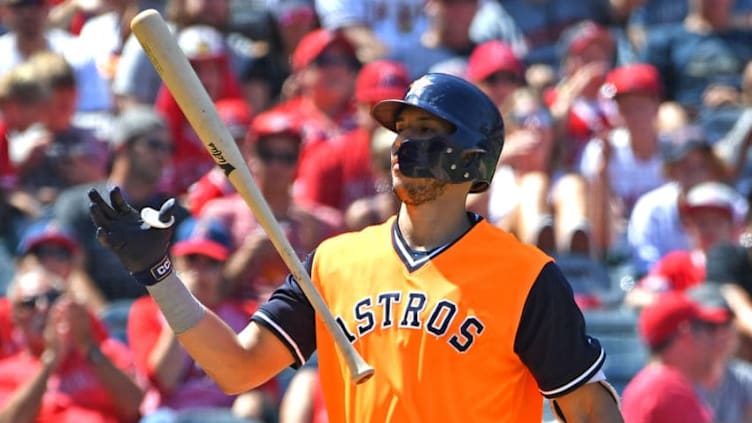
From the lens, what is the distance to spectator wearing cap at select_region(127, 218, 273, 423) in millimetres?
6254

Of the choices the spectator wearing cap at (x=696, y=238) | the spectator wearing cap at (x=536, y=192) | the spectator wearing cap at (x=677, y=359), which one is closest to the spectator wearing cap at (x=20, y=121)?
the spectator wearing cap at (x=536, y=192)

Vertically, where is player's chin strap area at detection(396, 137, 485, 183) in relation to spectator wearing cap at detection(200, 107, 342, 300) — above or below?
above

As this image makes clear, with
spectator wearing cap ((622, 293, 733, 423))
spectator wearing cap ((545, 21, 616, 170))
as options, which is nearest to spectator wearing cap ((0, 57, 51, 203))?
spectator wearing cap ((545, 21, 616, 170))

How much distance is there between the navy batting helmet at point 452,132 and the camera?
379 centimetres

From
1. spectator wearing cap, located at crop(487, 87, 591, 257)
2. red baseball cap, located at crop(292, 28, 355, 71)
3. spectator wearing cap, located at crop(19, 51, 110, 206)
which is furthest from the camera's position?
red baseball cap, located at crop(292, 28, 355, 71)

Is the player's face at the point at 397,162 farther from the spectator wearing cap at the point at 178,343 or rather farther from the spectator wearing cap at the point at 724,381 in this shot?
the spectator wearing cap at the point at 724,381

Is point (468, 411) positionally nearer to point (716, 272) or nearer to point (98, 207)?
point (98, 207)

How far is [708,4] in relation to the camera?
948 cm

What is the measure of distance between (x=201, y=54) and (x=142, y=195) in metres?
1.73

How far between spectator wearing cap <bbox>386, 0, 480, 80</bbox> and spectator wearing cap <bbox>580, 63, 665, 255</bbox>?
3.35 ft

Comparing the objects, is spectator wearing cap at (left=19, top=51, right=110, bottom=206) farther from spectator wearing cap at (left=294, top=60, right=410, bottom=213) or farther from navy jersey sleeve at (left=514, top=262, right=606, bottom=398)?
navy jersey sleeve at (left=514, top=262, right=606, bottom=398)

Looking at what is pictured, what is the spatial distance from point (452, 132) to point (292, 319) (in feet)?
1.93

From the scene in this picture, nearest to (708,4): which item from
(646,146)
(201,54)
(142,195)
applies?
(646,146)

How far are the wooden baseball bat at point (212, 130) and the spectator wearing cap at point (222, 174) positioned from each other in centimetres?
329
